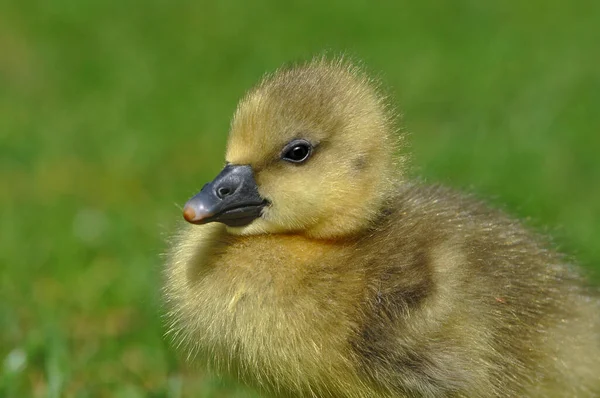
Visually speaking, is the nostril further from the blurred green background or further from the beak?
the blurred green background

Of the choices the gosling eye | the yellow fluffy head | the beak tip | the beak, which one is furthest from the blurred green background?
the beak tip

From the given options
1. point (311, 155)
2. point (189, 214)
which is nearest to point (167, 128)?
point (311, 155)

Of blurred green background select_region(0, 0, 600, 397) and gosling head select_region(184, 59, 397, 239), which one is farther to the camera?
blurred green background select_region(0, 0, 600, 397)

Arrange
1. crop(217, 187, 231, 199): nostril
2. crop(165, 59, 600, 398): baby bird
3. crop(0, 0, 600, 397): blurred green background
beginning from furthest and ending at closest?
crop(0, 0, 600, 397): blurred green background
crop(217, 187, 231, 199): nostril
crop(165, 59, 600, 398): baby bird

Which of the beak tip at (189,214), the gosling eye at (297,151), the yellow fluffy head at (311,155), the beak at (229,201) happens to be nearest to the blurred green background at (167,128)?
the yellow fluffy head at (311,155)

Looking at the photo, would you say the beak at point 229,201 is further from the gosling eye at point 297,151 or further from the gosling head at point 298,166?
the gosling eye at point 297,151

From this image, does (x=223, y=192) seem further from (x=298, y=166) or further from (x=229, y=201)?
(x=298, y=166)
